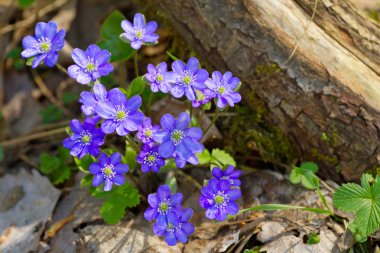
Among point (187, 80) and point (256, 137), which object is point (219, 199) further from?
point (256, 137)

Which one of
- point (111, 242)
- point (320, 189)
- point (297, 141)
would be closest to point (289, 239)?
point (320, 189)

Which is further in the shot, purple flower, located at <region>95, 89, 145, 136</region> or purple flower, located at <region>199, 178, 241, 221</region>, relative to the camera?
purple flower, located at <region>199, 178, 241, 221</region>

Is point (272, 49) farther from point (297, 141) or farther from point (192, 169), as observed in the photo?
point (192, 169)

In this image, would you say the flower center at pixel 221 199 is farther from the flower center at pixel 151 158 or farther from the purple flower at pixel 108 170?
the purple flower at pixel 108 170

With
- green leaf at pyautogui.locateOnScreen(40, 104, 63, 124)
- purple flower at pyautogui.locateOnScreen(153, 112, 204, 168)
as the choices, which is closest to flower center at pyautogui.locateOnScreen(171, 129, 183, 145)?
purple flower at pyautogui.locateOnScreen(153, 112, 204, 168)

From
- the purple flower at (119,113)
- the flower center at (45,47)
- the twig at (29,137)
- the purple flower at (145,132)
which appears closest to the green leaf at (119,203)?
the purple flower at (145,132)

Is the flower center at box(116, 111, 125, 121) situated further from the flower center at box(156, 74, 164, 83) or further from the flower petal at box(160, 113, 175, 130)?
the flower center at box(156, 74, 164, 83)

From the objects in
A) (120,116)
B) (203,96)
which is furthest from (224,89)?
(120,116)
